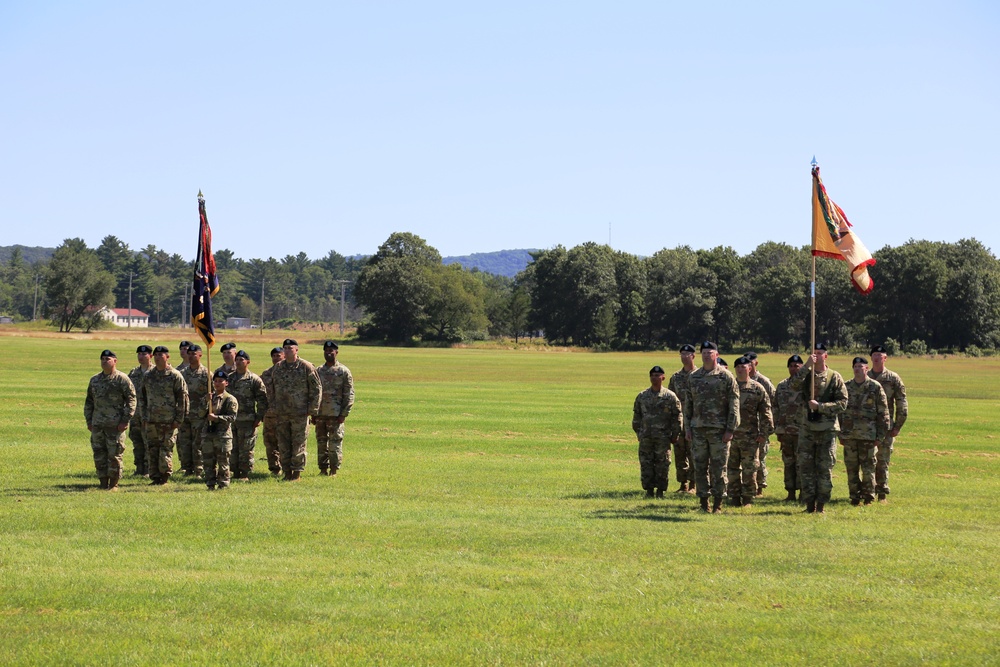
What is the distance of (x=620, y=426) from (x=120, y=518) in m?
18.3

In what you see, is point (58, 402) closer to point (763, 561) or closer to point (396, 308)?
point (763, 561)

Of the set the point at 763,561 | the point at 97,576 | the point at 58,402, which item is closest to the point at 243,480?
the point at 97,576

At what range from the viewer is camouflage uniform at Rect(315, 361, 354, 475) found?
60.9ft

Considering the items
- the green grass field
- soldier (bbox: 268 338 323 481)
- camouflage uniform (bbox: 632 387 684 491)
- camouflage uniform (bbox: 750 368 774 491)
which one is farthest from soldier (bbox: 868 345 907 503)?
soldier (bbox: 268 338 323 481)

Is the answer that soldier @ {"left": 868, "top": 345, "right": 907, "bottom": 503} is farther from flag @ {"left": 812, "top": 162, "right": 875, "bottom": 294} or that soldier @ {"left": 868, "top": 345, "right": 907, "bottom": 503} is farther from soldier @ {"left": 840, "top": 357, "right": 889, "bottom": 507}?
flag @ {"left": 812, "top": 162, "right": 875, "bottom": 294}

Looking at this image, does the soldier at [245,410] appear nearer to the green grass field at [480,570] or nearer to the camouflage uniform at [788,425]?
the green grass field at [480,570]

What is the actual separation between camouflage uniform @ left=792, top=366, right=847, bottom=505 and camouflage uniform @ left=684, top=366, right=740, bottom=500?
3.57 ft

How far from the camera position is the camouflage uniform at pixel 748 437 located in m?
15.8

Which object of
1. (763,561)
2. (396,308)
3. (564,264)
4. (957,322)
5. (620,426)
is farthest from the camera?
A: (564,264)

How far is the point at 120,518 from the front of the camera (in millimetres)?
13531

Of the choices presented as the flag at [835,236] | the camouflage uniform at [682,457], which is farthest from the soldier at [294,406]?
the flag at [835,236]

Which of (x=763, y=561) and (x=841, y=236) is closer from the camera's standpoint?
(x=763, y=561)

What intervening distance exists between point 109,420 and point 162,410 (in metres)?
1.01

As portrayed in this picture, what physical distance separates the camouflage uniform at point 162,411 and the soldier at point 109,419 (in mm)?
705
